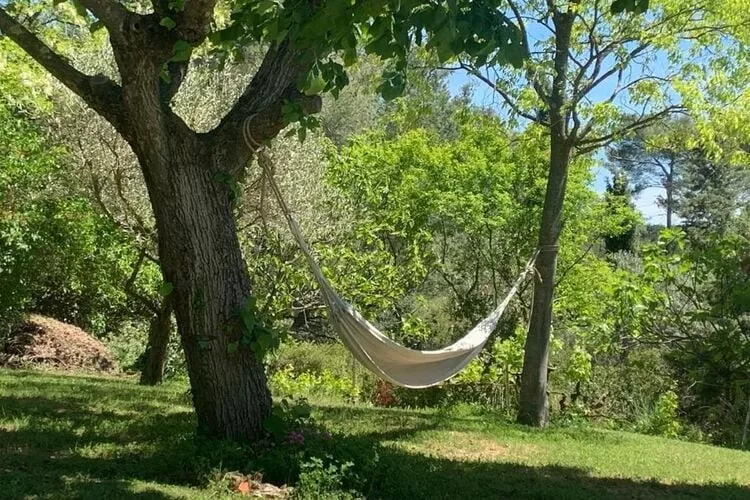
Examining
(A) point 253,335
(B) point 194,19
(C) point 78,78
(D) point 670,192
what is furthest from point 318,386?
(D) point 670,192

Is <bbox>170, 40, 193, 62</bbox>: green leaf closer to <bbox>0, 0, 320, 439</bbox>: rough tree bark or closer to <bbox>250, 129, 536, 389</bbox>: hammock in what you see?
<bbox>0, 0, 320, 439</bbox>: rough tree bark

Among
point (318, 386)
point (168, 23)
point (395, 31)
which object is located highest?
point (168, 23)

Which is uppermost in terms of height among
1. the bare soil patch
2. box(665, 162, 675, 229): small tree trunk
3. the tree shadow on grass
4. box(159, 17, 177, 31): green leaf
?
box(665, 162, 675, 229): small tree trunk

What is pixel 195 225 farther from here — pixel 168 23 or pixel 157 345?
pixel 157 345

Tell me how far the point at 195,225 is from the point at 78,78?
3.17 feet

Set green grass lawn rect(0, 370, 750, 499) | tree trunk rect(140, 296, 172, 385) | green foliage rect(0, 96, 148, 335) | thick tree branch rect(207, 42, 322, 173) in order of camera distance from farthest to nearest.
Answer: green foliage rect(0, 96, 148, 335) < tree trunk rect(140, 296, 172, 385) < thick tree branch rect(207, 42, 322, 173) < green grass lawn rect(0, 370, 750, 499)

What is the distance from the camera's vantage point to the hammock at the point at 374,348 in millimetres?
4457

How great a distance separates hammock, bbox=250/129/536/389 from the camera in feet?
14.6

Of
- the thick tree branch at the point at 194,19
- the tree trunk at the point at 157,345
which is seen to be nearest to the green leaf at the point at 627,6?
the thick tree branch at the point at 194,19

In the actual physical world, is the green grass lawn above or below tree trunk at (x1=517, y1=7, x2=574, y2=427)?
below

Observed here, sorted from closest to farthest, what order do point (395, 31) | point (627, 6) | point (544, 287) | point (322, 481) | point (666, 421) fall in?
point (395, 31) → point (627, 6) → point (322, 481) → point (544, 287) → point (666, 421)

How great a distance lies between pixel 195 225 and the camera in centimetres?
404

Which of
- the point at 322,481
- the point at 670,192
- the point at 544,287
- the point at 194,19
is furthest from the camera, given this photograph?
the point at 670,192

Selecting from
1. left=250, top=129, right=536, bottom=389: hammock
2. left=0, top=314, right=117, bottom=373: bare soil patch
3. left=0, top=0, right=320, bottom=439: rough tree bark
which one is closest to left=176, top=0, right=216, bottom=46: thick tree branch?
left=0, top=0, right=320, bottom=439: rough tree bark
